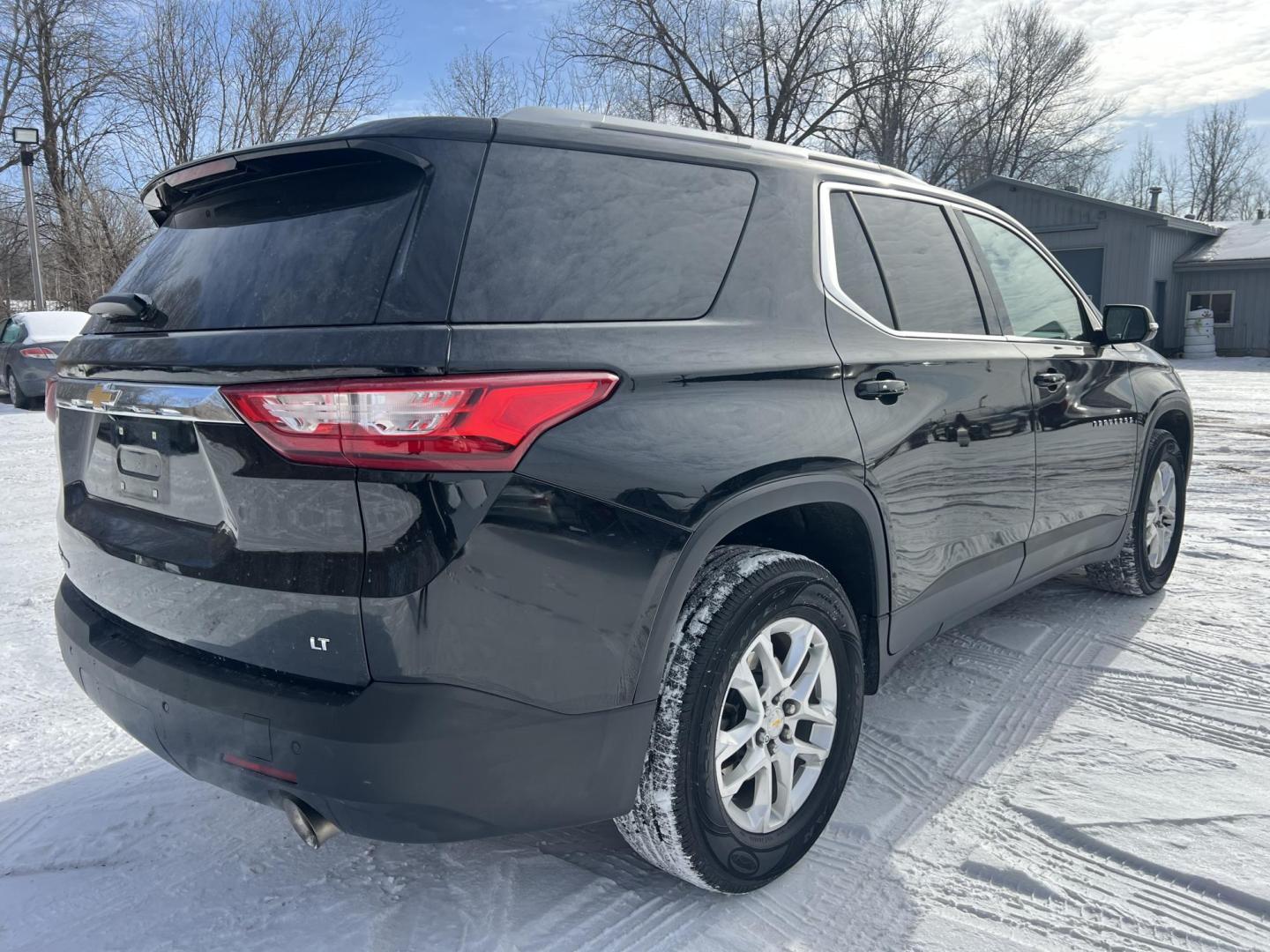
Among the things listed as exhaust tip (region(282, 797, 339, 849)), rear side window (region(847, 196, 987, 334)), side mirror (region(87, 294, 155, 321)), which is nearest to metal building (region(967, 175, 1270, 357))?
rear side window (region(847, 196, 987, 334))

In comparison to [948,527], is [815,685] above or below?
below

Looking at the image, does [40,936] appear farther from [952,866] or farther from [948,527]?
[948,527]

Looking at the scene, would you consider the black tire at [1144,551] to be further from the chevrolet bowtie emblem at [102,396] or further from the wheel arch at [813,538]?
the chevrolet bowtie emblem at [102,396]

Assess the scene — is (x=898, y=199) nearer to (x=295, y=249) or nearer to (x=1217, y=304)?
(x=295, y=249)

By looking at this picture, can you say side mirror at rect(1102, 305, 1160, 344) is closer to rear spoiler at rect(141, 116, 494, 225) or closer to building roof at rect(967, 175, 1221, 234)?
rear spoiler at rect(141, 116, 494, 225)

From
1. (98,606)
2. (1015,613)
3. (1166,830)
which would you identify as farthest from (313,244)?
(1015,613)

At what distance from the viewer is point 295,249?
6.70 feet

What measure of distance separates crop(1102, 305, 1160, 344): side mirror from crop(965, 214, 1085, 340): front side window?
0.11 m

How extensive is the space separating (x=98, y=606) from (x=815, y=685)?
174 centimetres

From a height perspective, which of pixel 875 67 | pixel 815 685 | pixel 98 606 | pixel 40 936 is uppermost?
pixel 875 67

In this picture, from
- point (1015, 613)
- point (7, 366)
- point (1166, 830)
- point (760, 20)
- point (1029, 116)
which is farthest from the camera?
point (1029, 116)

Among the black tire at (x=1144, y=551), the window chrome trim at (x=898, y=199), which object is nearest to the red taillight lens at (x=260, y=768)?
the window chrome trim at (x=898, y=199)

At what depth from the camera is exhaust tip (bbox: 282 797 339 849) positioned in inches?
74.5

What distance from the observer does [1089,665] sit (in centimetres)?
379
